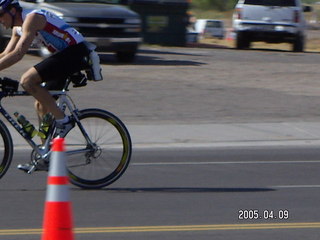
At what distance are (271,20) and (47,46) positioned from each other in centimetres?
1979

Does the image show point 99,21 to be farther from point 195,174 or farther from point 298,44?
point 195,174

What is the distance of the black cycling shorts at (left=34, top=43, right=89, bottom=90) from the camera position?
26.9 feet

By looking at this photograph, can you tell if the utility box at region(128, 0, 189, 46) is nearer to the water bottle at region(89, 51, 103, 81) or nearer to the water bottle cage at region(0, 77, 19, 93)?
the water bottle at region(89, 51, 103, 81)

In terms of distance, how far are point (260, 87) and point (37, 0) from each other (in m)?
6.15

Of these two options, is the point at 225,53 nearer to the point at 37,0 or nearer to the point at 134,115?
the point at 37,0

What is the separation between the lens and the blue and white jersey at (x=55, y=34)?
8.12 metres

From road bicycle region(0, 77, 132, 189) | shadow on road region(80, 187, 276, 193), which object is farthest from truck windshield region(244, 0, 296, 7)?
road bicycle region(0, 77, 132, 189)

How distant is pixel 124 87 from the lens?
58.5 ft

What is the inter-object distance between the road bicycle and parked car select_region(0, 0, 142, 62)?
38.5 ft

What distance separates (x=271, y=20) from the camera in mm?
27438

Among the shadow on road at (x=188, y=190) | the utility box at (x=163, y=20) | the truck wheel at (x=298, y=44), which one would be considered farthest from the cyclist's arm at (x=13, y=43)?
the truck wheel at (x=298, y=44)

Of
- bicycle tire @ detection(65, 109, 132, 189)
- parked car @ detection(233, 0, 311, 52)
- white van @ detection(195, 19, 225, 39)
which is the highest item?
bicycle tire @ detection(65, 109, 132, 189)

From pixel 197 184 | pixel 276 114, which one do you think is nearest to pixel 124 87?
pixel 276 114

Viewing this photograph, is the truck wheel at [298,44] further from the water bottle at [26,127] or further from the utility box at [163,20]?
the water bottle at [26,127]
